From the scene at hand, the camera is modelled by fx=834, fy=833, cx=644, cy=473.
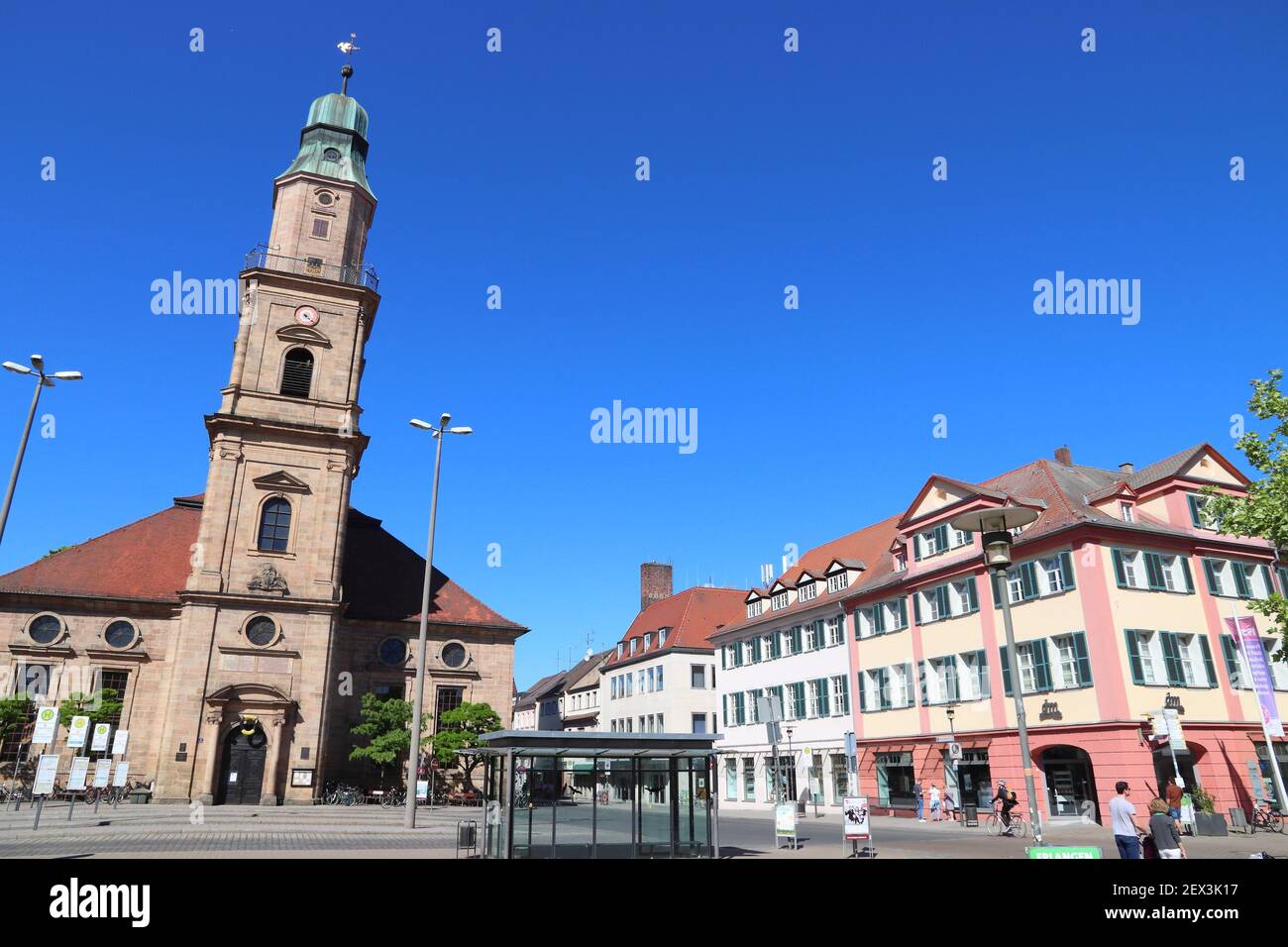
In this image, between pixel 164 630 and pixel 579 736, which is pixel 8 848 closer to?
pixel 579 736

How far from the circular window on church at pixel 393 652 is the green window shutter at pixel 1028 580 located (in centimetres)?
3056

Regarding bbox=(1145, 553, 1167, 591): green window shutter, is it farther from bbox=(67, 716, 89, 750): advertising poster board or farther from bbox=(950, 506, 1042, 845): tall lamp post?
bbox=(67, 716, 89, 750): advertising poster board

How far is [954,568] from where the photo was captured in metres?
37.5

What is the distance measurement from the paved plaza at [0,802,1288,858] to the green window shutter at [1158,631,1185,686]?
5.47m

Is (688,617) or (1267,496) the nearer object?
(1267,496)

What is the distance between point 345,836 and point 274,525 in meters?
19.7

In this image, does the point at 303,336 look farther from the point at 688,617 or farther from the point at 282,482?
the point at 688,617

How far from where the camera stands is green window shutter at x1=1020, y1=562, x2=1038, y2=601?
A: 34.0 meters

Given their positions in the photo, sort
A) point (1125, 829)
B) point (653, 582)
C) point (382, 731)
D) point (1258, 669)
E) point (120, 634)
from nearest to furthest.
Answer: point (1125, 829) → point (1258, 669) → point (120, 634) → point (382, 731) → point (653, 582)

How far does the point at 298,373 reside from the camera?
43156mm

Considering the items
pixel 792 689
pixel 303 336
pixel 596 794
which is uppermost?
pixel 303 336

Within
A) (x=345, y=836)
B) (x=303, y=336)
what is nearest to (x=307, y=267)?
(x=303, y=336)

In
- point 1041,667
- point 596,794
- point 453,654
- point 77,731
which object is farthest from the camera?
point 453,654

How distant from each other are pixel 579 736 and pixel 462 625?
29044mm
